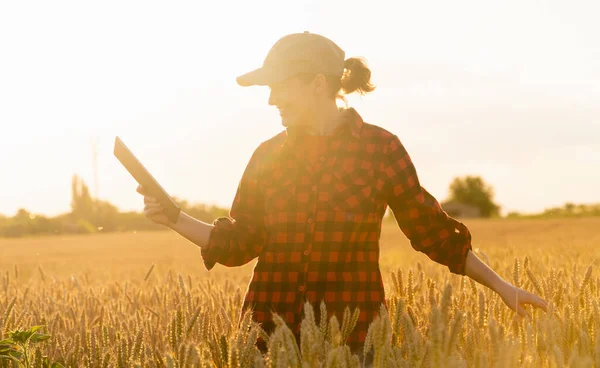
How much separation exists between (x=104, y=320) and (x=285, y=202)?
1.12 m

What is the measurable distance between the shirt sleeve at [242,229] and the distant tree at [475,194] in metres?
55.2

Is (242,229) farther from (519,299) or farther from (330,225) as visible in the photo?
(519,299)

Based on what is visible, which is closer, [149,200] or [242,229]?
[149,200]

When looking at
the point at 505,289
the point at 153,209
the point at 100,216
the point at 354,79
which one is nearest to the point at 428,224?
the point at 505,289

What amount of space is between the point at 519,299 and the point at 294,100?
3.74 feet

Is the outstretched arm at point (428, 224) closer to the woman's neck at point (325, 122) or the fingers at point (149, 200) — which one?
the woman's neck at point (325, 122)

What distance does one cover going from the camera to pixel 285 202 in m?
2.70

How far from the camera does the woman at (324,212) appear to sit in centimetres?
258

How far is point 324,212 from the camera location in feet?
8.55

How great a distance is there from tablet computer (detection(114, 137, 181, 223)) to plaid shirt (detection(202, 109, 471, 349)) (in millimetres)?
251

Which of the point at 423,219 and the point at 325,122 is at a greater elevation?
the point at 325,122

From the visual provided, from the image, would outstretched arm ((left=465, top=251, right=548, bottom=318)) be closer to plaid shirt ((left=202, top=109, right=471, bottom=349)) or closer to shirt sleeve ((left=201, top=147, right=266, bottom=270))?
plaid shirt ((left=202, top=109, right=471, bottom=349))

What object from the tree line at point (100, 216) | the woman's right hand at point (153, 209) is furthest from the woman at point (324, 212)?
the tree line at point (100, 216)

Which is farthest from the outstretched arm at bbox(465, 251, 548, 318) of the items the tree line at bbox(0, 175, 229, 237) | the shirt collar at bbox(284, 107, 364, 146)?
the tree line at bbox(0, 175, 229, 237)
